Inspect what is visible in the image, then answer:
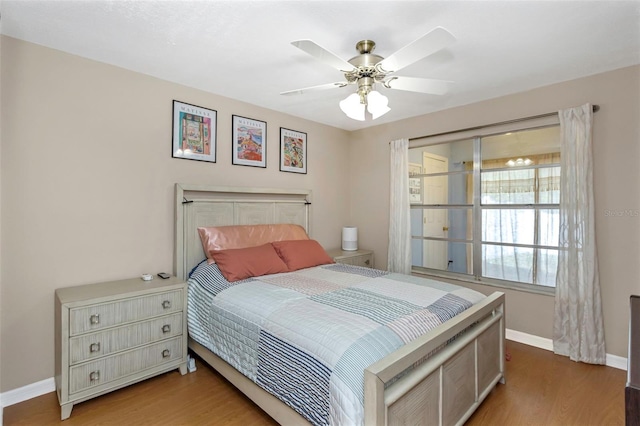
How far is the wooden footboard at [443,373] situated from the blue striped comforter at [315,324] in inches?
3.6

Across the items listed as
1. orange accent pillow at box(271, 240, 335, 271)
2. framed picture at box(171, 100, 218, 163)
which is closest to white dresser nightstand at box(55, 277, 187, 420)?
orange accent pillow at box(271, 240, 335, 271)

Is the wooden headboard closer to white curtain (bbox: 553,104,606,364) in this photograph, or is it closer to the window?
the window

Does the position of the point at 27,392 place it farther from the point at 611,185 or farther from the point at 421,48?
the point at 611,185

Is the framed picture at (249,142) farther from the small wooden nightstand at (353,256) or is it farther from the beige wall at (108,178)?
the small wooden nightstand at (353,256)

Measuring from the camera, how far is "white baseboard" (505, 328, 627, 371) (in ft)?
8.27

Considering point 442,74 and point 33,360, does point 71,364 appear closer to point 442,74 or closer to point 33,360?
point 33,360

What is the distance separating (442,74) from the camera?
2.61 metres

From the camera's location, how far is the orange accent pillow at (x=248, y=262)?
2.53 metres

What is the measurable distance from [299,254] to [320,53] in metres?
1.88

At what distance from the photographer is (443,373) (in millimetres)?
1607

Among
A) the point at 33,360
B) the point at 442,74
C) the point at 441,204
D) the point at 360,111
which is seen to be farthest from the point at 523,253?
the point at 33,360

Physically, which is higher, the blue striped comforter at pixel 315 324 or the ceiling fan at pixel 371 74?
the ceiling fan at pixel 371 74

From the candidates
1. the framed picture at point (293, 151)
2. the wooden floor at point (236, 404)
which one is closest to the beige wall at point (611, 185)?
the wooden floor at point (236, 404)

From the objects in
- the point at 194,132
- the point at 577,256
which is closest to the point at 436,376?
the point at 577,256
